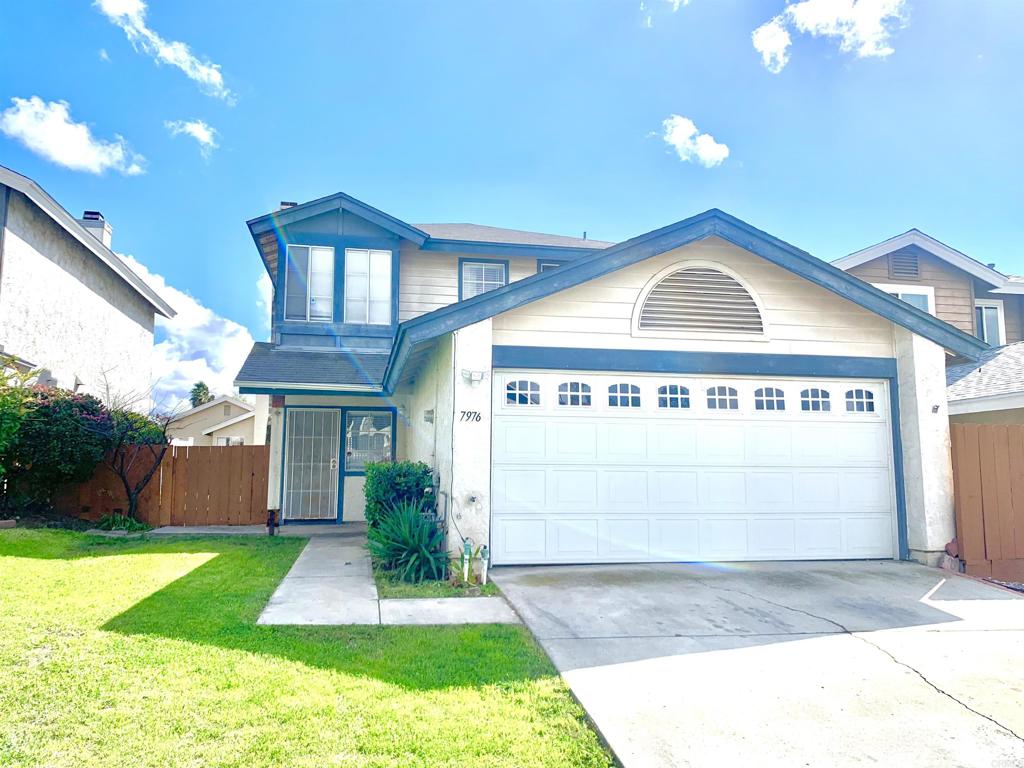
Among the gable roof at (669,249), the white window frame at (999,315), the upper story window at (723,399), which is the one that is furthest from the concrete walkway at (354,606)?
the white window frame at (999,315)

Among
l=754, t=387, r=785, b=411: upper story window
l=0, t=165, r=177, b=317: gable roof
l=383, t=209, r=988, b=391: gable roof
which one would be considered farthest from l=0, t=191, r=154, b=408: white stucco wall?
l=754, t=387, r=785, b=411: upper story window

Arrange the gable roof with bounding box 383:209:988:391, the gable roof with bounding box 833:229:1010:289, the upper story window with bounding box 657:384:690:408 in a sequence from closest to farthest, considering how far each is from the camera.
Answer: the gable roof with bounding box 383:209:988:391 < the upper story window with bounding box 657:384:690:408 < the gable roof with bounding box 833:229:1010:289

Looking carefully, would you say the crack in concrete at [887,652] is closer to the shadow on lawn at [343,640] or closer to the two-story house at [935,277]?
the shadow on lawn at [343,640]

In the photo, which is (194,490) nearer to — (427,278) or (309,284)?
(309,284)

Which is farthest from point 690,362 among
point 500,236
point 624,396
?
point 500,236

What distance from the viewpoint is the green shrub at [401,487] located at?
27.8 feet

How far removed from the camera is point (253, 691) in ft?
13.0

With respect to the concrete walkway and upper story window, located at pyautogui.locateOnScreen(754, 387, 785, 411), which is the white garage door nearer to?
upper story window, located at pyautogui.locateOnScreen(754, 387, 785, 411)

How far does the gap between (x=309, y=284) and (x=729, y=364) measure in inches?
339

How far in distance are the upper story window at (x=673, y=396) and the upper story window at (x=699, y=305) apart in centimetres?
78

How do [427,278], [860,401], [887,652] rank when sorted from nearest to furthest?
[887,652] < [860,401] < [427,278]

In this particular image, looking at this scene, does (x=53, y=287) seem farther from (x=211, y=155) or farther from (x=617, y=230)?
(x=617, y=230)

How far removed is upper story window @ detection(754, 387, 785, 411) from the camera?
8711mm

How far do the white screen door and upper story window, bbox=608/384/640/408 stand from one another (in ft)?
22.1
